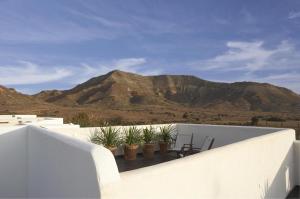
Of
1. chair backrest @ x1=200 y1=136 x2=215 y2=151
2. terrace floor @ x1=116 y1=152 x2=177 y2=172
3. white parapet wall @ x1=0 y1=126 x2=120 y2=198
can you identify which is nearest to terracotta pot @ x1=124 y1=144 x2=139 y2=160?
terrace floor @ x1=116 y1=152 x2=177 y2=172

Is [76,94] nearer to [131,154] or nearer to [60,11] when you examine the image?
[60,11]

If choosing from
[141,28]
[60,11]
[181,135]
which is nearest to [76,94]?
[141,28]

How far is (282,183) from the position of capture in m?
7.20

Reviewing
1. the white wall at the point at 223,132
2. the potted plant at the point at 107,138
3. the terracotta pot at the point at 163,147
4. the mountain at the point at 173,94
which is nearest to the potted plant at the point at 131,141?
the potted plant at the point at 107,138

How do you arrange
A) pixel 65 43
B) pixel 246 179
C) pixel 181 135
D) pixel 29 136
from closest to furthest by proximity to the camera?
pixel 246 179 → pixel 29 136 → pixel 181 135 → pixel 65 43

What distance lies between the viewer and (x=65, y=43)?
29.7 metres

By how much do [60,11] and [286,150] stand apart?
659 inches

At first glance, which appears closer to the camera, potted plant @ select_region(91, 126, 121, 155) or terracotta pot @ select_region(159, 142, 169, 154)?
potted plant @ select_region(91, 126, 121, 155)

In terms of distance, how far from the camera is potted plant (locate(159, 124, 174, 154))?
9555 mm

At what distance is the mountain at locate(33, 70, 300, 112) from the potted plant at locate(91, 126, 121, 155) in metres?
58.3

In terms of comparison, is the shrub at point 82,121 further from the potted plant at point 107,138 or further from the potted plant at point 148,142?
the potted plant at point 107,138

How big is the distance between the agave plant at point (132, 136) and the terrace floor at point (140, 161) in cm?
40

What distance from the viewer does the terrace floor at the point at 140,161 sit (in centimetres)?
742

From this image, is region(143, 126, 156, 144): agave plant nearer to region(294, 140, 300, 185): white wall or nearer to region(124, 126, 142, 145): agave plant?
region(124, 126, 142, 145): agave plant
